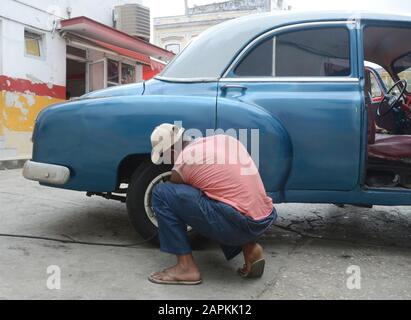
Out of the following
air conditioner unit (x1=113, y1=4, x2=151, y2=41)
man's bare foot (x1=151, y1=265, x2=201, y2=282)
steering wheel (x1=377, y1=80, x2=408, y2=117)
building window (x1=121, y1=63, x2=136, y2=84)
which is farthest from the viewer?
building window (x1=121, y1=63, x2=136, y2=84)

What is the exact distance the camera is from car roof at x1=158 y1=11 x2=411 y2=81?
370cm

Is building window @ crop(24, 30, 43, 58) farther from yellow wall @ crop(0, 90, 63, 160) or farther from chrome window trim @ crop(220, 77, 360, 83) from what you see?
chrome window trim @ crop(220, 77, 360, 83)

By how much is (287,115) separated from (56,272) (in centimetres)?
197

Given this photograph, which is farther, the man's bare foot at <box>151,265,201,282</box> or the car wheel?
the car wheel

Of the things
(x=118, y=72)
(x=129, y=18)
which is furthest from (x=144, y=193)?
(x=129, y=18)

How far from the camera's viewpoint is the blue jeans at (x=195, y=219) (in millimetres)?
2867

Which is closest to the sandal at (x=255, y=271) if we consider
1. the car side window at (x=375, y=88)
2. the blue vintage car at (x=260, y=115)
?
the blue vintage car at (x=260, y=115)

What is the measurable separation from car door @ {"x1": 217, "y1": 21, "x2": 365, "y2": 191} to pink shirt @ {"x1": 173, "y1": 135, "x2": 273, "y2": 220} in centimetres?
53

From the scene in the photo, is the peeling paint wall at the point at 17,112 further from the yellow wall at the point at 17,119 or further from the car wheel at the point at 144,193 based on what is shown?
the car wheel at the point at 144,193

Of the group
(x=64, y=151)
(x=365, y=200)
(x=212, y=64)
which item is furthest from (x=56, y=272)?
(x=365, y=200)

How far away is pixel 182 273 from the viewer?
298 centimetres

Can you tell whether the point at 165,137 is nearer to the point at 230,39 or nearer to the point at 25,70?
the point at 230,39

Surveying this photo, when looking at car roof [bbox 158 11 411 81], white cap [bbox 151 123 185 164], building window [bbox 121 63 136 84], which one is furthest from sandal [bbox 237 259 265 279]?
building window [bbox 121 63 136 84]

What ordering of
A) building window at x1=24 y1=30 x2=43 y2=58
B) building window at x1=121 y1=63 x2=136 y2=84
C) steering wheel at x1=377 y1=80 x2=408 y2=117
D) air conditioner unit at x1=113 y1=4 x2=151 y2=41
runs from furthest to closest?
building window at x1=121 y1=63 x2=136 y2=84
air conditioner unit at x1=113 y1=4 x2=151 y2=41
building window at x1=24 y1=30 x2=43 y2=58
steering wheel at x1=377 y1=80 x2=408 y2=117
